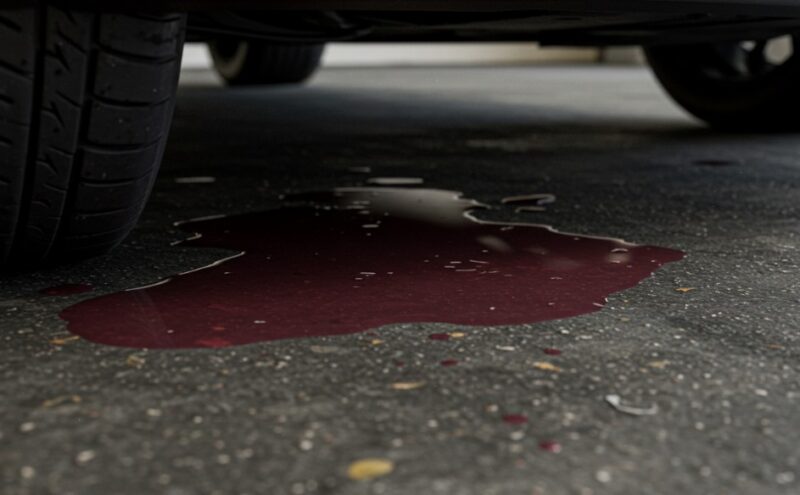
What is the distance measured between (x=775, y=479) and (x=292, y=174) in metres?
1.71

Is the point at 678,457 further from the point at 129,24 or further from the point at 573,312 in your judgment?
the point at 129,24

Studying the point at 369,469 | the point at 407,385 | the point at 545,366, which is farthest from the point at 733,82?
the point at 369,469

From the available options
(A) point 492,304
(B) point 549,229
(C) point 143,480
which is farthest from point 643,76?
(C) point 143,480

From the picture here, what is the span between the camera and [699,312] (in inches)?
44.0

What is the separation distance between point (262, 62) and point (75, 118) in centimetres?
487

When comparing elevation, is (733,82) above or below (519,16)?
below

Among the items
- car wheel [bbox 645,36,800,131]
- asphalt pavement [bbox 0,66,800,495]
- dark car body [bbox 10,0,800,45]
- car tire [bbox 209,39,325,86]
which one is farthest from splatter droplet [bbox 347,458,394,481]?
car tire [bbox 209,39,325,86]

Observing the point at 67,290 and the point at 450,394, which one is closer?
the point at 450,394

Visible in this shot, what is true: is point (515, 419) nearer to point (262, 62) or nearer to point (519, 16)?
point (519, 16)

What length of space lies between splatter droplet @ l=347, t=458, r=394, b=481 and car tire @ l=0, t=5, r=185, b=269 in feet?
1.97

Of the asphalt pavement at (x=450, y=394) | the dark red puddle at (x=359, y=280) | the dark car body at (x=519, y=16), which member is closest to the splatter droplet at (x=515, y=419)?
the asphalt pavement at (x=450, y=394)

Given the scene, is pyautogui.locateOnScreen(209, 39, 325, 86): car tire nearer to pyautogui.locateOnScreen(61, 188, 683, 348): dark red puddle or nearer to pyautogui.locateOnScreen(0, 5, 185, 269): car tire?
pyautogui.locateOnScreen(61, 188, 683, 348): dark red puddle

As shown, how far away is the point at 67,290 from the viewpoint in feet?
3.90

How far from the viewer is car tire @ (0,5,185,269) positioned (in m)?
1.04
